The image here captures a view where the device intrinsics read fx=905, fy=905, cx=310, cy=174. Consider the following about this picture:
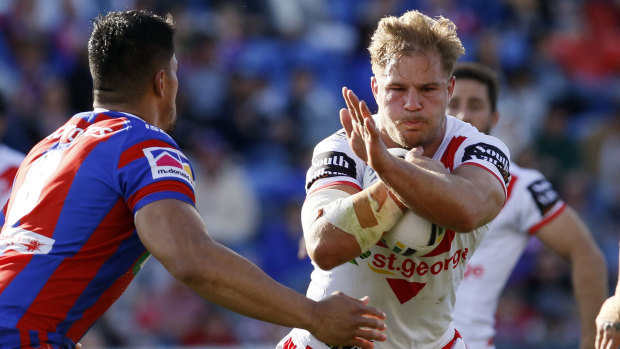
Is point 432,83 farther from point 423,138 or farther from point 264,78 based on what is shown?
point 264,78

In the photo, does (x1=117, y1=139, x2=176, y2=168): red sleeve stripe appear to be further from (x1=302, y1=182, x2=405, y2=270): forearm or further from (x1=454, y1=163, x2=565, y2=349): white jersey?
(x1=454, y1=163, x2=565, y2=349): white jersey

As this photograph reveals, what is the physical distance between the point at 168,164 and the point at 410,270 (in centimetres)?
148

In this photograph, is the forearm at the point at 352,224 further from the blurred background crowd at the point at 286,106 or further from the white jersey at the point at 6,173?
the blurred background crowd at the point at 286,106

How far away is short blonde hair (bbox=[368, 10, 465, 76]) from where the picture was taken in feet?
15.1

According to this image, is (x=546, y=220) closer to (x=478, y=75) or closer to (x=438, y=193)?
(x=478, y=75)

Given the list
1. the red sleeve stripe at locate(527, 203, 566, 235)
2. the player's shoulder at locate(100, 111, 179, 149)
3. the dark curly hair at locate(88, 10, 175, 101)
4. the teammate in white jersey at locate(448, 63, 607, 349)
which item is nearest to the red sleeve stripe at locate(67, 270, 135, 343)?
the player's shoulder at locate(100, 111, 179, 149)

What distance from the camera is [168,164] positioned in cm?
398

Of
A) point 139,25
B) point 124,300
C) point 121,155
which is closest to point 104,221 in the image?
point 121,155

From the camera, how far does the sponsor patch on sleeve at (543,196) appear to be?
6684 mm

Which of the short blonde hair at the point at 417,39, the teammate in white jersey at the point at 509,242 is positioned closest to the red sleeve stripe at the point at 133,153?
the short blonde hair at the point at 417,39

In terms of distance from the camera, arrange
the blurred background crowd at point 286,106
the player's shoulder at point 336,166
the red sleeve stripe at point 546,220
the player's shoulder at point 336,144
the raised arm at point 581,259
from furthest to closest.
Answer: the blurred background crowd at point 286,106 → the red sleeve stripe at point 546,220 → the raised arm at point 581,259 → the player's shoulder at point 336,144 → the player's shoulder at point 336,166

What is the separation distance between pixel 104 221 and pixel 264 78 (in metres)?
9.18

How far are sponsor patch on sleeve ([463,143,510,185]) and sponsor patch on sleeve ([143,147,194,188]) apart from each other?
4.65 ft

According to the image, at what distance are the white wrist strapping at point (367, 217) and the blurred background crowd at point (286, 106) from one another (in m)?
5.43
